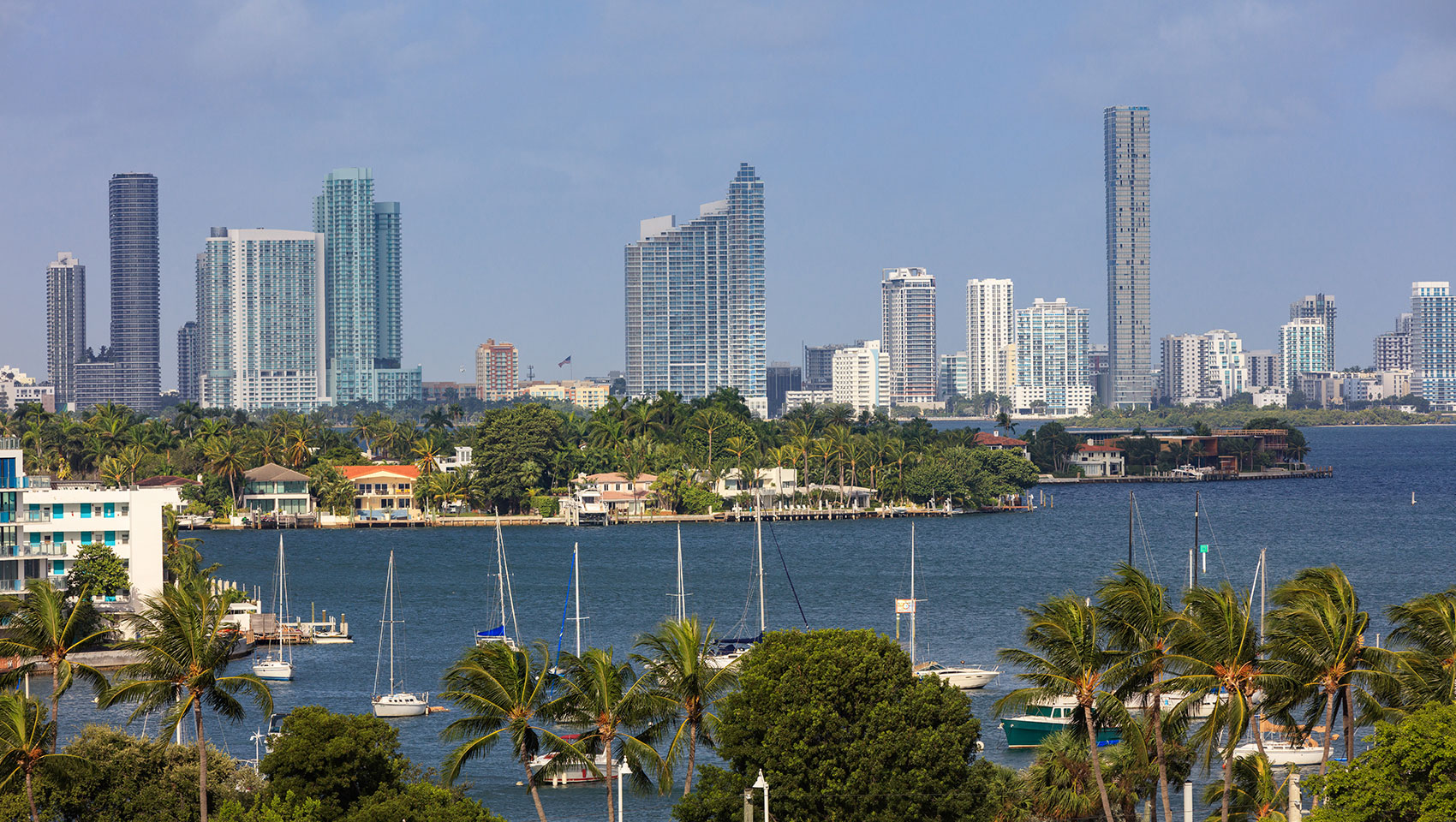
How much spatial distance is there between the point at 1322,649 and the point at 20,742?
21096 millimetres

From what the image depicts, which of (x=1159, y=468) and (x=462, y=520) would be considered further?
(x=1159, y=468)

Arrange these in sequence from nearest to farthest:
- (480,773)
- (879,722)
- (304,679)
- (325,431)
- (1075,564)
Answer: (879,722) → (480,773) → (304,679) → (1075,564) → (325,431)

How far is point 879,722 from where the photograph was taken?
2672 cm

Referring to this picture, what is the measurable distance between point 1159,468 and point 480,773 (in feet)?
456

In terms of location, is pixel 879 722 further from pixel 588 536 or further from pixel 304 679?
pixel 588 536

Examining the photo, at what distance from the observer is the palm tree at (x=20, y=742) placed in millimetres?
26594

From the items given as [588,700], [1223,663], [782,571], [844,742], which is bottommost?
[782,571]

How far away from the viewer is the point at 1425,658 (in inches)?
1088

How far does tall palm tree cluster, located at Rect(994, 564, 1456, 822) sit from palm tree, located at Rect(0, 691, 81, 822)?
52.1 ft

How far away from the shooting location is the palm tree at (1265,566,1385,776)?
26469mm

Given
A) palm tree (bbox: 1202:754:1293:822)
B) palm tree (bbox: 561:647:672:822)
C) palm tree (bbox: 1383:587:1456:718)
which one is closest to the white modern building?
palm tree (bbox: 561:647:672:822)

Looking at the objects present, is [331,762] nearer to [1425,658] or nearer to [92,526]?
[1425,658]

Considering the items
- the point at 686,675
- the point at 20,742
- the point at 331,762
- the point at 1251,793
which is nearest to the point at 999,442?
the point at 1251,793

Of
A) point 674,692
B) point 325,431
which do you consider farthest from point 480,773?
point 325,431
